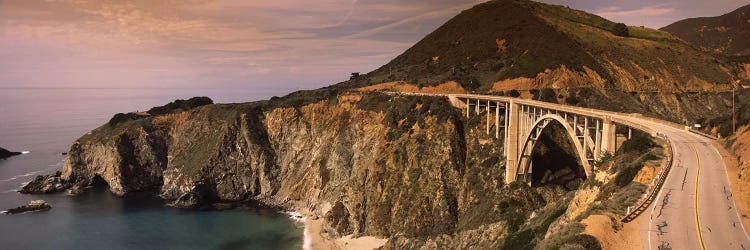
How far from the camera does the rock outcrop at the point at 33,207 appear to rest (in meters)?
77.6

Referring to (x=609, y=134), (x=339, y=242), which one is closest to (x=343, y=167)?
(x=339, y=242)

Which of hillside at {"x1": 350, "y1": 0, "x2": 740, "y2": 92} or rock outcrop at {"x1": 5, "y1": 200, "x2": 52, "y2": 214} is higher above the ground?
hillside at {"x1": 350, "y1": 0, "x2": 740, "y2": 92}

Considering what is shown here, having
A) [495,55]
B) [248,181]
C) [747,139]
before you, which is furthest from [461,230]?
[495,55]

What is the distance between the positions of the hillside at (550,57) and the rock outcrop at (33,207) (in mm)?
74389

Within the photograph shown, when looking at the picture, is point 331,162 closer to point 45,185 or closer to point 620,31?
point 45,185

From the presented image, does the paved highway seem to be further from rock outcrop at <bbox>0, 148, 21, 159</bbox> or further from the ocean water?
rock outcrop at <bbox>0, 148, 21, 159</bbox>

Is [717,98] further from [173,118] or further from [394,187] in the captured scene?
[173,118]

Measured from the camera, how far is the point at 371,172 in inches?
2689

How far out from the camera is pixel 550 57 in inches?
3770

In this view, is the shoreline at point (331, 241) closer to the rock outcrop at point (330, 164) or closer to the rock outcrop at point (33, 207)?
the rock outcrop at point (330, 164)

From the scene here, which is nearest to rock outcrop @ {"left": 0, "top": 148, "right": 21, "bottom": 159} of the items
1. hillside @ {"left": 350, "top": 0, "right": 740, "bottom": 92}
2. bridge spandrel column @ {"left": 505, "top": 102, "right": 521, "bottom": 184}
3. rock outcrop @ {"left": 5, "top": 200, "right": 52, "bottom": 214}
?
rock outcrop @ {"left": 5, "top": 200, "right": 52, "bottom": 214}

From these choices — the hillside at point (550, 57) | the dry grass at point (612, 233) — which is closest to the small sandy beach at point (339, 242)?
the dry grass at point (612, 233)

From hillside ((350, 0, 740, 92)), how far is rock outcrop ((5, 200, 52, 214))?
74.4m

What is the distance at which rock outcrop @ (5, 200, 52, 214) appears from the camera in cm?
7762
